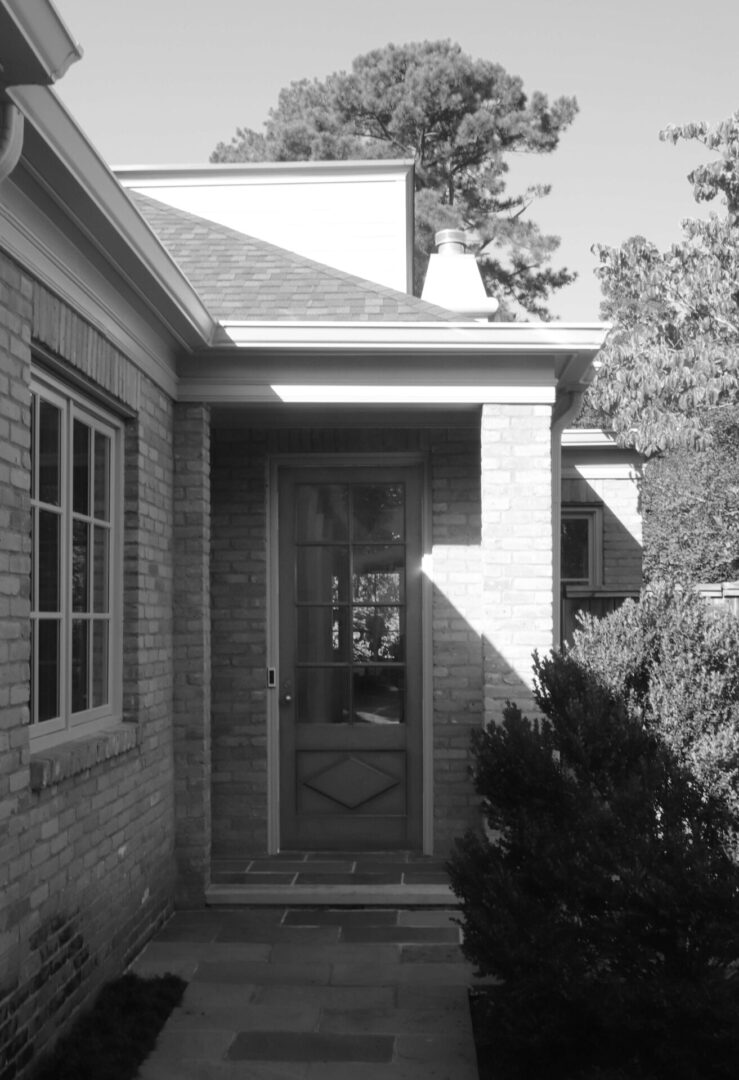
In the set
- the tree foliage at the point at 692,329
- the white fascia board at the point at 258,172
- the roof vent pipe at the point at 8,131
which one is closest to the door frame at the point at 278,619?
the white fascia board at the point at 258,172

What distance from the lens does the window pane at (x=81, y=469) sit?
214 inches

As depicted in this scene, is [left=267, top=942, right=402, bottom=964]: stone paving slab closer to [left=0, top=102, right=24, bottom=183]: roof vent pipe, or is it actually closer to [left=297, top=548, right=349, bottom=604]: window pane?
[left=297, top=548, right=349, bottom=604]: window pane

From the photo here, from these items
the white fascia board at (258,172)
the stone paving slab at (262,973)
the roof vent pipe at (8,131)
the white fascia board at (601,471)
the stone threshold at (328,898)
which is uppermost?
the white fascia board at (258,172)

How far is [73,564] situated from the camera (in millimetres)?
5371

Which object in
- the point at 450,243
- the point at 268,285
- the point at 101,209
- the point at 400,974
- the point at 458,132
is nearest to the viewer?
the point at 101,209

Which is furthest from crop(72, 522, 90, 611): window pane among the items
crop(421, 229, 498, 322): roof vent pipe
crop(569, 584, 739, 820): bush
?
crop(421, 229, 498, 322): roof vent pipe

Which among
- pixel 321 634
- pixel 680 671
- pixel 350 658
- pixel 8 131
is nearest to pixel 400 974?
pixel 680 671

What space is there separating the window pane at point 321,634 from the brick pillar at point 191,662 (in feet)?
3.62

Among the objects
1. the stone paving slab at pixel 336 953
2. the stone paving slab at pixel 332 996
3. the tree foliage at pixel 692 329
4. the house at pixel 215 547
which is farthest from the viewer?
the tree foliage at pixel 692 329

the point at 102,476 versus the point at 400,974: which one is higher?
the point at 102,476

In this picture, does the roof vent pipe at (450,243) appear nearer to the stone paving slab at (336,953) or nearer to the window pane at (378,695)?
the window pane at (378,695)

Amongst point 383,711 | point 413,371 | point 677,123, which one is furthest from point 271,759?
point 677,123

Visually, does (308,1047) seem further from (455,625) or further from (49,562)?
(455,625)

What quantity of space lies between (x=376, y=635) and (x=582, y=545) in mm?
4059
